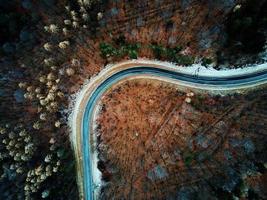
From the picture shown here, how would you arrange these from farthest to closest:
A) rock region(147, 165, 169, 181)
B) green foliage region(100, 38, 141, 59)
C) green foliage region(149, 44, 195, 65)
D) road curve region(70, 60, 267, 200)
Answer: green foliage region(100, 38, 141, 59) < green foliage region(149, 44, 195, 65) < rock region(147, 165, 169, 181) < road curve region(70, 60, 267, 200)

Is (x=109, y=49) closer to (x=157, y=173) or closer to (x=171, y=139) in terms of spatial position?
(x=171, y=139)

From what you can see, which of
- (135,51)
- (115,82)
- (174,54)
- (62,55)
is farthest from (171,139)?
(62,55)

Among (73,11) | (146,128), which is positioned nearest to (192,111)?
(146,128)

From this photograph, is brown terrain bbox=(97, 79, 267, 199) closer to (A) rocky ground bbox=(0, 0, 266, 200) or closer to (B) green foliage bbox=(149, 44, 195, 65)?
(A) rocky ground bbox=(0, 0, 266, 200)

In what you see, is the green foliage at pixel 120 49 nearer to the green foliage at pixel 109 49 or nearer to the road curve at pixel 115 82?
the green foliage at pixel 109 49

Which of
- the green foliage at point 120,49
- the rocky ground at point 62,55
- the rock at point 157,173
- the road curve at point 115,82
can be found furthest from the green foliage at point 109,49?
the rock at point 157,173

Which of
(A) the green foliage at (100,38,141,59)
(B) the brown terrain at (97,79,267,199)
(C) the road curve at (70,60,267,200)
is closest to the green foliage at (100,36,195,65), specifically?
(A) the green foliage at (100,38,141,59)

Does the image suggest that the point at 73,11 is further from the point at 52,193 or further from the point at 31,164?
the point at 52,193
